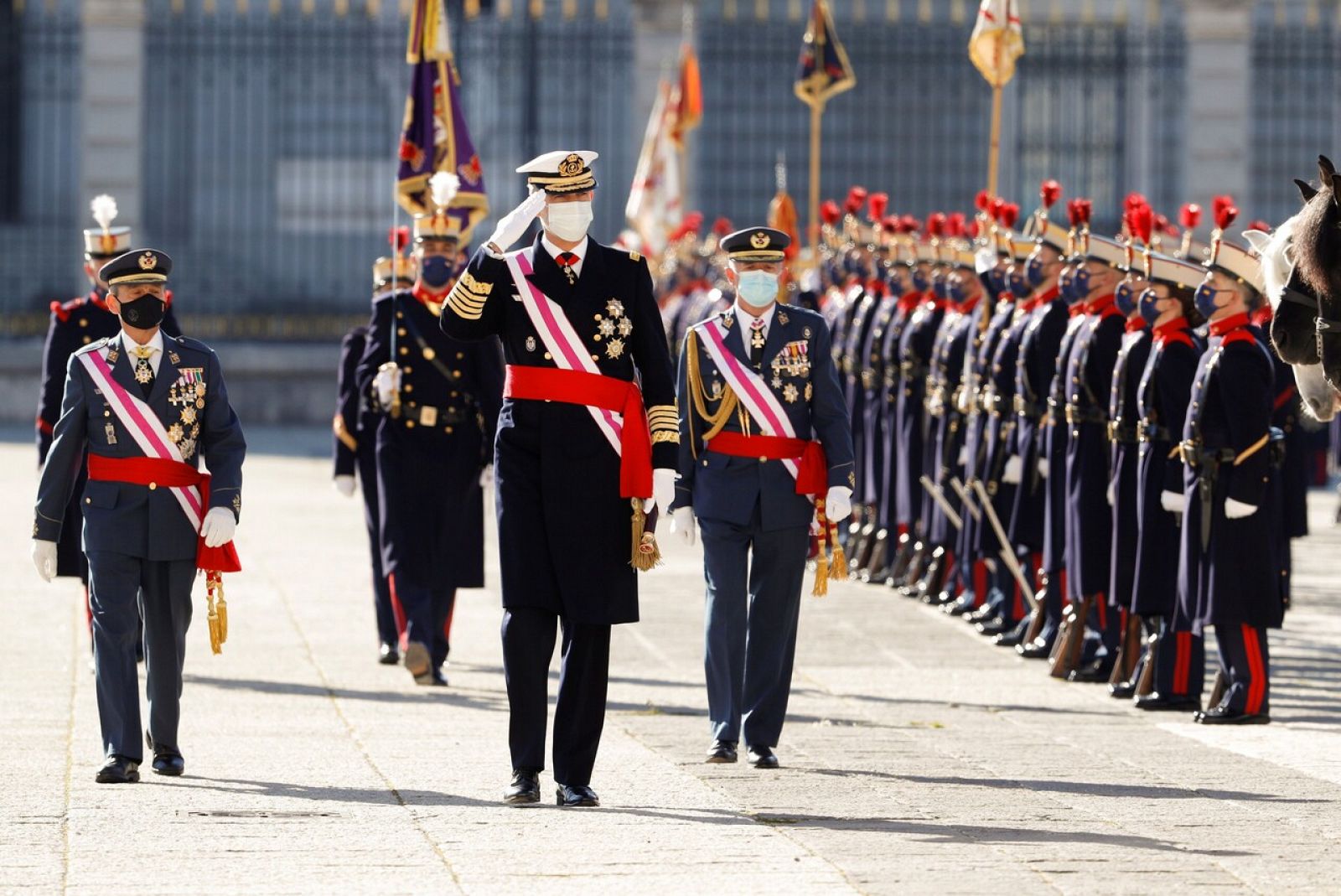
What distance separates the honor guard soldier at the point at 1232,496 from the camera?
8961mm

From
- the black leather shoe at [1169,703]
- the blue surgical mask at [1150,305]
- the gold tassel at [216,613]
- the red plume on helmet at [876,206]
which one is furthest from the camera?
the red plume on helmet at [876,206]

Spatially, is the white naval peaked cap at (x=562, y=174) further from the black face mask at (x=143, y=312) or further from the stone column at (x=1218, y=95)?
the stone column at (x=1218, y=95)

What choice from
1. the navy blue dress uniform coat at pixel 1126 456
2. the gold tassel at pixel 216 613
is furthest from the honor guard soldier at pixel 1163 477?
the gold tassel at pixel 216 613

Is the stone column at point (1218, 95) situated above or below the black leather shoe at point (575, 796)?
above

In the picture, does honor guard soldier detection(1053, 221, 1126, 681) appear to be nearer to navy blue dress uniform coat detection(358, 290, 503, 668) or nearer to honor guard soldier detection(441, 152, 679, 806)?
navy blue dress uniform coat detection(358, 290, 503, 668)

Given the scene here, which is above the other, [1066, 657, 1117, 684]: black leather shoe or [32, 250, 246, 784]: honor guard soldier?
[32, 250, 246, 784]: honor guard soldier

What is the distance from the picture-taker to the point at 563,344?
709 cm

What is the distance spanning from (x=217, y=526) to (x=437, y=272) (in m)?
2.96

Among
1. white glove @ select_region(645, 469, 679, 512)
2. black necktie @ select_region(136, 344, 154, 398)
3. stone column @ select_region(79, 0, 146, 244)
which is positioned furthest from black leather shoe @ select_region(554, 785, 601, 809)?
stone column @ select_region(79, 0, 146, 244)

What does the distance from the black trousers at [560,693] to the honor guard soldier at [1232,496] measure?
276 cm

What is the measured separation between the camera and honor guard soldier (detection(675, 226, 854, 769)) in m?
7.99

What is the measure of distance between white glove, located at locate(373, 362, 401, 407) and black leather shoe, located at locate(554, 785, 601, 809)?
11.0ft

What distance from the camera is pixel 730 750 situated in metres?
7.94

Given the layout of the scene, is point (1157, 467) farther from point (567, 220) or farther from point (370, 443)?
point (567, 220)
